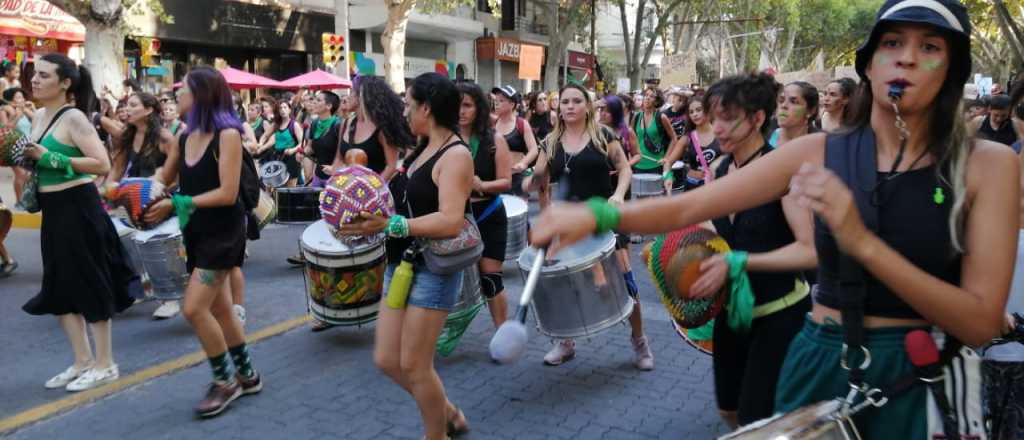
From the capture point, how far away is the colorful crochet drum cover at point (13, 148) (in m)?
4.80

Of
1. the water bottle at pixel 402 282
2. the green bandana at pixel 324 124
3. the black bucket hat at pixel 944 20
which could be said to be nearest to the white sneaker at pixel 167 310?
the green bandana at pixel 324 124

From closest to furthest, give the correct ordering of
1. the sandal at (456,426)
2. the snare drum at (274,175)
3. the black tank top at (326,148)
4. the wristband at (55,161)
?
the sandal at (456,426)
the wristband at (55,161)
the black tank top at (326,148)
the snare drum at (274,175)

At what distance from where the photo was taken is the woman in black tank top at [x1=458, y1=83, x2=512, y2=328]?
557cm

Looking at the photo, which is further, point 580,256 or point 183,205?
point 580,256

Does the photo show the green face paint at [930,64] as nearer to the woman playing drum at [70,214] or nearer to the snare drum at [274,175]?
the woman playing drum at [70,214]

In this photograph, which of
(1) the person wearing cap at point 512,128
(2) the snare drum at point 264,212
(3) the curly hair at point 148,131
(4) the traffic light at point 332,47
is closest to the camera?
(3) the curly hair at point 148,131

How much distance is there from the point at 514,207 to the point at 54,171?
143 inches

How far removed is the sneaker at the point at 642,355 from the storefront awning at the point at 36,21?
17.0m

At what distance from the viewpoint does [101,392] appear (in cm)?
498

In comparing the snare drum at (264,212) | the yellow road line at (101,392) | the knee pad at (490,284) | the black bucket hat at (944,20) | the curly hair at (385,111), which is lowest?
the yellow road line at (101,392)

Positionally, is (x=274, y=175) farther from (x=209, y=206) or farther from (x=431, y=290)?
(x=431, y=290)

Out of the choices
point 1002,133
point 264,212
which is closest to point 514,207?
point 264,212

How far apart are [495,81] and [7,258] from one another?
30.2m

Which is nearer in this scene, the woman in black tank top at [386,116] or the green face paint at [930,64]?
the green face paint at [930,64]
